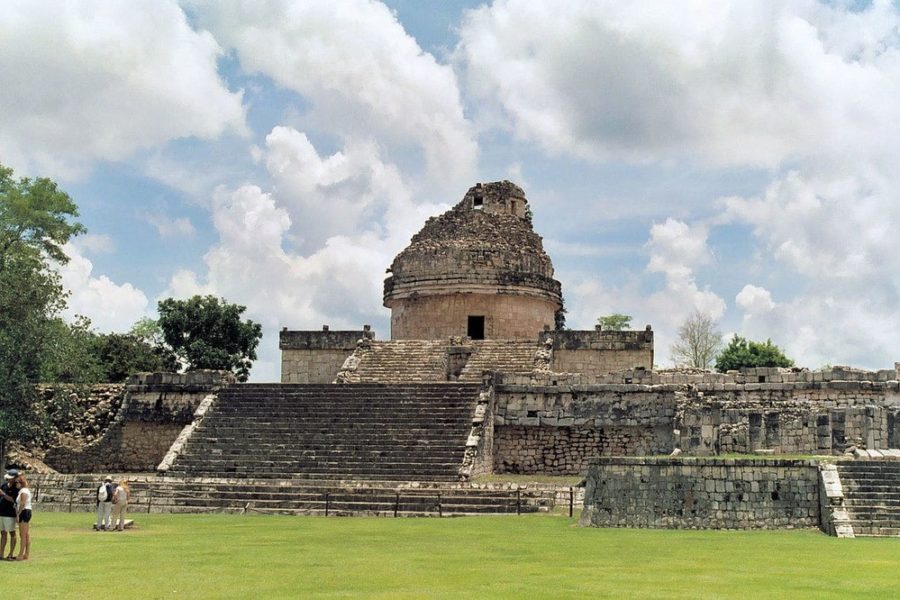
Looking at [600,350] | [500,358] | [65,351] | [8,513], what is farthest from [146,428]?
[8,513]

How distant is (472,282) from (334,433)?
32.4 feet

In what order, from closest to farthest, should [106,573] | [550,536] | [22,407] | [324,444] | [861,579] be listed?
[861,579] → [106,573] → [550,536] → [324,444] → [22,407]

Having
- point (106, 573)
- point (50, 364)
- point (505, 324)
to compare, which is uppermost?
point (505, 324)

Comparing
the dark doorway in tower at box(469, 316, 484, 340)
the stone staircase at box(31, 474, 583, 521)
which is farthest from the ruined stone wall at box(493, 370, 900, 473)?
the dark doorway in tower at box(469, 316, 484, 340)

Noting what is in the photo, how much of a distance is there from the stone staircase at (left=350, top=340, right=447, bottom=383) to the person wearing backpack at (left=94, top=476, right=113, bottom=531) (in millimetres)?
11939

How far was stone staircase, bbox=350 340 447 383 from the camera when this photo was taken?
88.9 ft

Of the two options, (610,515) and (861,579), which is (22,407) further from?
(861,579)

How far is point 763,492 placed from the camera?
16016mm

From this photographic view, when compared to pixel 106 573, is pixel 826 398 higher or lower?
higher

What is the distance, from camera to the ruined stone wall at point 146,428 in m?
25.3

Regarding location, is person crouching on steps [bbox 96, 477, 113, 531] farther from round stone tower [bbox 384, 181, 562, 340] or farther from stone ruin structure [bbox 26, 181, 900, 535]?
round stone tower [bbox 384, 181, 562, 340]

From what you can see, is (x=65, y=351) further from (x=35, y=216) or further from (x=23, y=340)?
(x=35, y=216)

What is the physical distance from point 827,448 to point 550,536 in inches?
354

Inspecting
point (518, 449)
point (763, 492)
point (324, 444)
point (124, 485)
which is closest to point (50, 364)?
point (324, 444)
